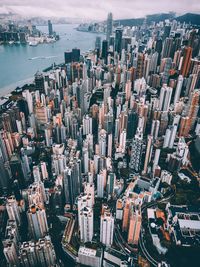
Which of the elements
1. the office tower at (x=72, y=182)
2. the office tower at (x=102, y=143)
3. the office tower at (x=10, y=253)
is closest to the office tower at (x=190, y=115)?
the office tower at (x=102, y=143)

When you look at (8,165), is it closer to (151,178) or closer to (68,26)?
(151,178)

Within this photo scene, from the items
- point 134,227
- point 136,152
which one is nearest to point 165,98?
point 136,152

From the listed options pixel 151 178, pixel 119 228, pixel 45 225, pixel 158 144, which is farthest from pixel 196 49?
pixel 45 225

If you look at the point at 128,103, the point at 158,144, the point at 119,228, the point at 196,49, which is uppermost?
the point at 196,49

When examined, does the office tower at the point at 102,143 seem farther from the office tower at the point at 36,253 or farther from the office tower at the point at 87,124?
the office tower at the point at 36,253

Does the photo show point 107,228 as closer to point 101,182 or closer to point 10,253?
point 101,182

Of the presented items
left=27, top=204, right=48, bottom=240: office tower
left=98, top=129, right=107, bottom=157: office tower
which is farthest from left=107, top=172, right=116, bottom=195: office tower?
left=27, top=204, right=48, bottom=240: office tower
